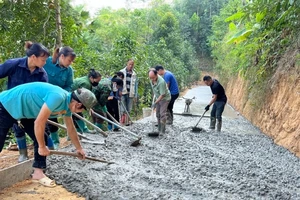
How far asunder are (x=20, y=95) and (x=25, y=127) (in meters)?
0.50

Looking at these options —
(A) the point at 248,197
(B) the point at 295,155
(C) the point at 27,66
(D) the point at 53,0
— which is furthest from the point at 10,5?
(B) the point at 295,155

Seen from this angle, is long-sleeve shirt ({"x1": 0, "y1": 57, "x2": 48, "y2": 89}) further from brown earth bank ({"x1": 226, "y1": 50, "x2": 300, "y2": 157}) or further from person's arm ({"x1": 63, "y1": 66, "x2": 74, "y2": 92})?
brown earth bank ({"x1": 226, "y1": 50, "x2": 300, "y2": 157})

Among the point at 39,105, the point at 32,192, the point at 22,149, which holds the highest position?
the point at 39,105

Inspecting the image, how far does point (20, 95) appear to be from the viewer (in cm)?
283

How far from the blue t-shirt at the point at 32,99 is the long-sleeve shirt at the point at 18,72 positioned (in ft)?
1.88

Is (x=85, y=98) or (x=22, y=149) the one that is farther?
(x=22, y=149)

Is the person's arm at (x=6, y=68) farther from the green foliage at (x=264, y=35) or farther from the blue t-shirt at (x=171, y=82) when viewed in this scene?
the green foliage at (x=264, y=35)

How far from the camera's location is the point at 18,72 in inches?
137

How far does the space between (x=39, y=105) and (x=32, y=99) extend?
3.3 inches

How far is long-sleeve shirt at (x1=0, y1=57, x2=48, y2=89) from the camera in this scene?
3420mm

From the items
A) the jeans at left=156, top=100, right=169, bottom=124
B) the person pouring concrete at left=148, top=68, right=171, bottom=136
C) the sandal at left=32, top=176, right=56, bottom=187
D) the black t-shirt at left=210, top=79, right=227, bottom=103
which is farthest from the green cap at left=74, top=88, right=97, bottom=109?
the black t-shirt at left=210, top=79, right=227, bottom=103

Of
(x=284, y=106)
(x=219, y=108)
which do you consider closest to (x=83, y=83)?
(x=219, y=108)

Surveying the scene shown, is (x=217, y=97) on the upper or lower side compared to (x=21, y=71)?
lower

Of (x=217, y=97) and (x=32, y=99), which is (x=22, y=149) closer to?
(x=32, y=99)
